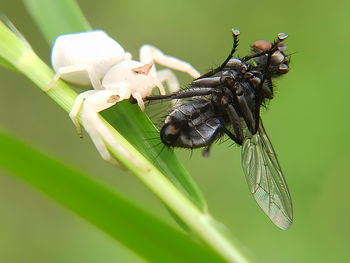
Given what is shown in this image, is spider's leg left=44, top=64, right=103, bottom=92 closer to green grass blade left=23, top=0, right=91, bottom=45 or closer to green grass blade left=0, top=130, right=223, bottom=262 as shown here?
green grass blade left=23, top=0, right=91, bottom=45

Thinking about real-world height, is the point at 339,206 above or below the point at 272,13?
below

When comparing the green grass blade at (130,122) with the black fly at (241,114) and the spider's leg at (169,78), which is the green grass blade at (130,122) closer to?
the black fly at (241,114)

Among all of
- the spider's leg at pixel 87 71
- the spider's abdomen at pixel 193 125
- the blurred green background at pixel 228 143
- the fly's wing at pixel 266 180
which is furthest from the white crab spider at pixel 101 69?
the blurred green background at pixel 228 143

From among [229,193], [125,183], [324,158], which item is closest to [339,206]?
[324,158]

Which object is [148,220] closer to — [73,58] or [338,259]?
[73,58]

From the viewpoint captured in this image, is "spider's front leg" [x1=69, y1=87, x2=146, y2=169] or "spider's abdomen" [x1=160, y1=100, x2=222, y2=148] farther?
"spider's abdomen" [x1=160, y1=100, x2=222, y2=148]

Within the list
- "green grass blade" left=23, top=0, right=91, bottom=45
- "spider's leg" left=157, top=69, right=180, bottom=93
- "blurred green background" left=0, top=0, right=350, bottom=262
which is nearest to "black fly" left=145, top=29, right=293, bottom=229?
"spider's leg" left=157, top=69, right=180, bottom=93

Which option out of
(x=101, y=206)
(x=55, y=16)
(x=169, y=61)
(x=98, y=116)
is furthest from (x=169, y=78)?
(x=101, y=206)
